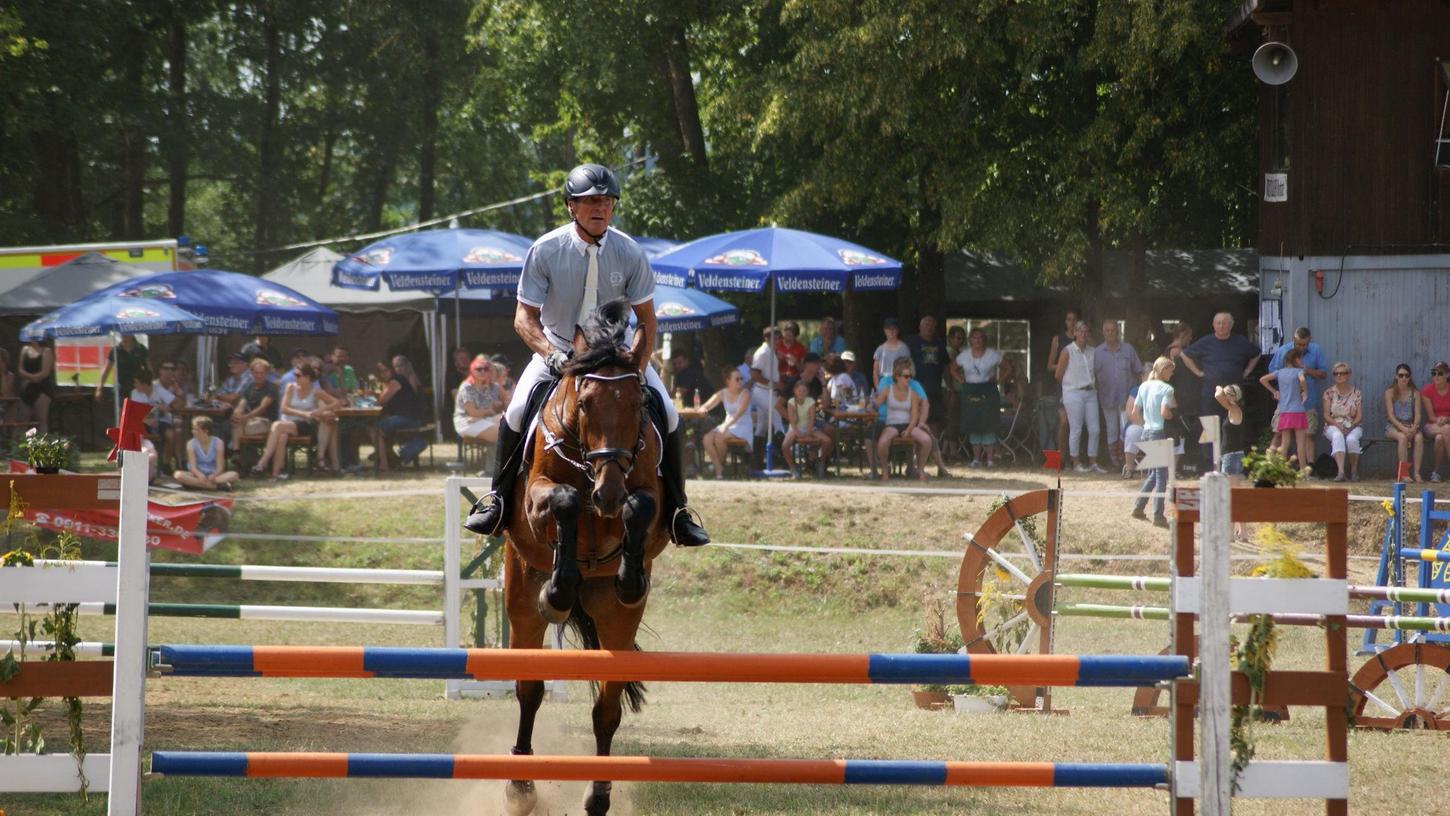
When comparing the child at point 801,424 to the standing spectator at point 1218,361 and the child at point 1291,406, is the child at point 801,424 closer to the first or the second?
the standing spectator at point 1218,361

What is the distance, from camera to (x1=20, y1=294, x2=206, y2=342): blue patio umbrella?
59.3ft

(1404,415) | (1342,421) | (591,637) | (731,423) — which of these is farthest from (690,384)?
(591,637)

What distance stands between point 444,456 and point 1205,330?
14225 mm

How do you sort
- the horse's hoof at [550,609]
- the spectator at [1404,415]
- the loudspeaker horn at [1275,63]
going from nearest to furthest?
the horse's hoof at [550,609] → the spectator at [1404,415] → the loudspeaker horn at [1275,63]

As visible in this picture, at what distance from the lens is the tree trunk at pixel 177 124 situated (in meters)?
36.1

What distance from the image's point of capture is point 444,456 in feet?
71.4

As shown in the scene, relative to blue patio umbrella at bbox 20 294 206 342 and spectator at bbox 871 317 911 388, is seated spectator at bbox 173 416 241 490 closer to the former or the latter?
blue patio umbrella at bbox 20 294 206 342

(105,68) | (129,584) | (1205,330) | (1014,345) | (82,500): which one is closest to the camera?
(129,584)

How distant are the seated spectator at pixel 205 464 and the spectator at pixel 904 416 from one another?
26.5ft

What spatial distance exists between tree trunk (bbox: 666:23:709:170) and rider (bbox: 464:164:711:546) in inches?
805

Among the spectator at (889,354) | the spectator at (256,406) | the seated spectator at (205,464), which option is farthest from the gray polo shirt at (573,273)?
the spectator at (256,406)

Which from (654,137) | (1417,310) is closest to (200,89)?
(654,137)

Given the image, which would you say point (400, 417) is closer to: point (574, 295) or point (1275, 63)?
point (1275, 63)

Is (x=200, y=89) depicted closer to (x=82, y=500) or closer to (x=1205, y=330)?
(x=1205, y=330)
